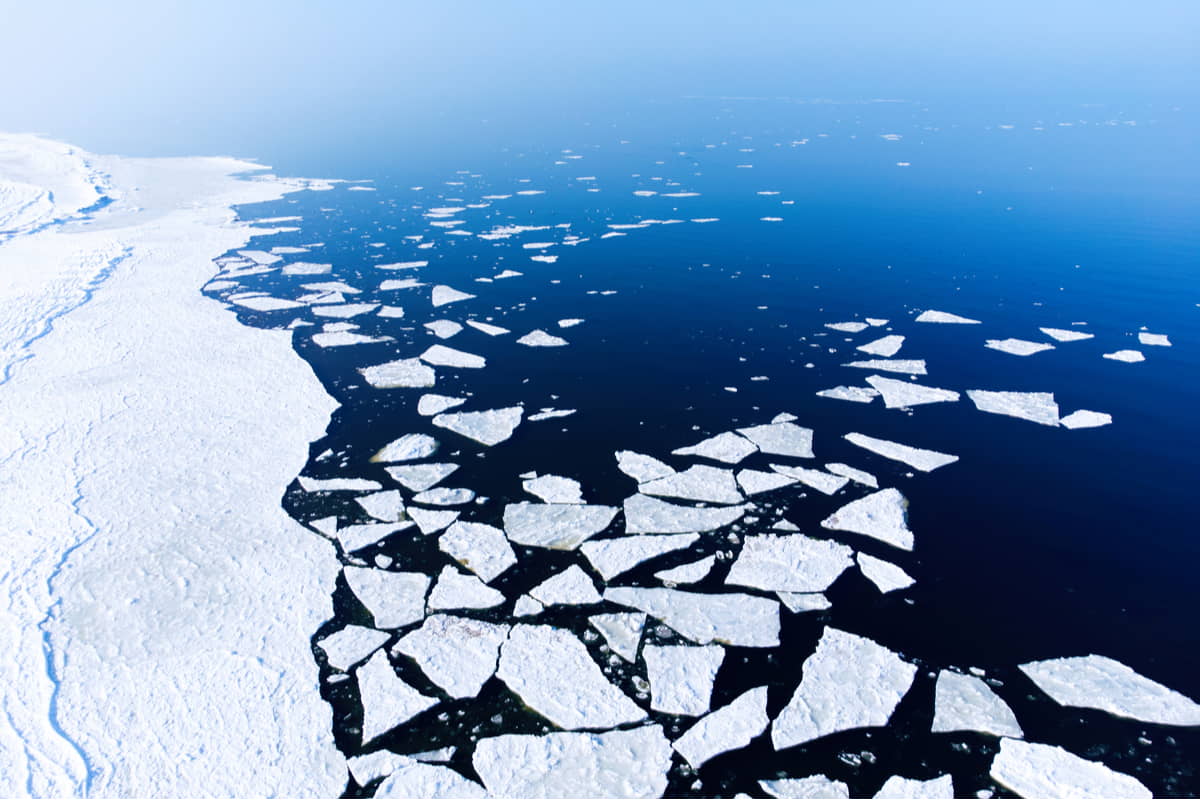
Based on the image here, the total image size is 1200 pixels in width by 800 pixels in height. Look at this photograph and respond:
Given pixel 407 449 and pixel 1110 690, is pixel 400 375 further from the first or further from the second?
pixel 1110 690

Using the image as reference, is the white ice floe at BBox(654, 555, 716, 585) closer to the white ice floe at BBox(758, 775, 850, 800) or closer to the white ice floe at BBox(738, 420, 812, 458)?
the white ice floe at BBox(758, 775, 850, 800)

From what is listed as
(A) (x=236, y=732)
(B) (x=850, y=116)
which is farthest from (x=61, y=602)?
(B) (x=850, y=116)

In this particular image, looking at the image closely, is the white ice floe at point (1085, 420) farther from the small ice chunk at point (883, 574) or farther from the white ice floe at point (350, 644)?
the white ice floe at point (350, 644)

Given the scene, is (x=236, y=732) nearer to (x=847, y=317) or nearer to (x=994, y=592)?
(x=994, y=592)

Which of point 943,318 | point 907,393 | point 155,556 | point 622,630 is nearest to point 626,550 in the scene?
point 622,630

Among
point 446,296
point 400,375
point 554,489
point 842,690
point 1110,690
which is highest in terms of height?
point 446,296

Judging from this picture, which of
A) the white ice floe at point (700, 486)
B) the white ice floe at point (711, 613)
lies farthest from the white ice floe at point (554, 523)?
the white ice floe at point (711, 613)

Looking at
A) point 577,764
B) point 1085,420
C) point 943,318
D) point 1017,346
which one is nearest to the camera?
point 577,764
